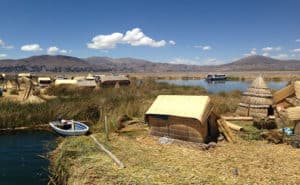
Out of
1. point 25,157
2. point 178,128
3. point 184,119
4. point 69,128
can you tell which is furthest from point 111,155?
point 69,128

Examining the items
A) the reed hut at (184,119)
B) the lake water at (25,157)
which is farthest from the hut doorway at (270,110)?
the lake water at (25,157)

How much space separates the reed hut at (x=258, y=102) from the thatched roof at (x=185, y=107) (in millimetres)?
6774

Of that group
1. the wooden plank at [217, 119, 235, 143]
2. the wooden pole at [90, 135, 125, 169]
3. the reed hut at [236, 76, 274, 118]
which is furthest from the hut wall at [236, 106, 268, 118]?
the wooden pole at [90, 135, 125, 169]

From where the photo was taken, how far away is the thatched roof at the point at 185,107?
12109mm

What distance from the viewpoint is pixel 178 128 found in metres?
12.6

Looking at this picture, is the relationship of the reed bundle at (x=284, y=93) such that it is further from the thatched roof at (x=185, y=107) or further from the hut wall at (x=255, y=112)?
the thatched roof at (x=185, y=107)

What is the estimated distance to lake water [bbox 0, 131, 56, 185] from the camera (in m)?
11.6

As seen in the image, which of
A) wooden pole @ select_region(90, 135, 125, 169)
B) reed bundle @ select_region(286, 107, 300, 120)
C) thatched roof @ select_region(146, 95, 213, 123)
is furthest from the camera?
reed bundle @ select_region(286, 107, 300, 120)

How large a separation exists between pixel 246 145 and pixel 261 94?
24.3 feet

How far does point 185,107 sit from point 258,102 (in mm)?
7935

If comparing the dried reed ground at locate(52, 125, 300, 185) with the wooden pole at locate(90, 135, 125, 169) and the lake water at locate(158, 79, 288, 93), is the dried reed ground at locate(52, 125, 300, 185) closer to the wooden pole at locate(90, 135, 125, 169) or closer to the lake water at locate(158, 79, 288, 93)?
the wooden pole at locate(90, 135, 125, 169)

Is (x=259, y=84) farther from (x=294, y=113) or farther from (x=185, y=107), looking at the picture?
(x=185, y=107)

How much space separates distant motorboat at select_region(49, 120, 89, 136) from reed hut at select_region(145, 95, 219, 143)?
4.99 m

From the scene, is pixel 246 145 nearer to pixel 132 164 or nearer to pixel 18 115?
pixel 132 164
